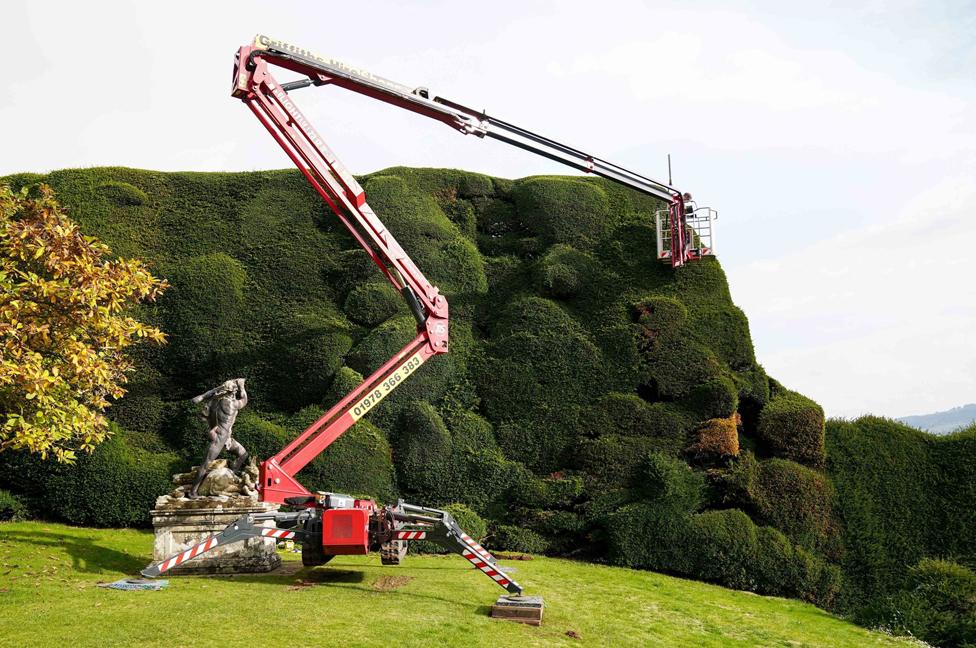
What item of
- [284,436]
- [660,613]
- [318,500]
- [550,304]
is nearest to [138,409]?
[284,436]

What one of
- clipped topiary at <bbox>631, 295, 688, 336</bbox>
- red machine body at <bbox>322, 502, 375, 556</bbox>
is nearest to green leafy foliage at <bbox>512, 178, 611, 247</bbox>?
clipped topiary at <bbox>631, 295, 688, 336</bbox>

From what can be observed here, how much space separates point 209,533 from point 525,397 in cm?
790

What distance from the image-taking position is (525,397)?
61.8ft

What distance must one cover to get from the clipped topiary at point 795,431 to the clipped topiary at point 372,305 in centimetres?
879

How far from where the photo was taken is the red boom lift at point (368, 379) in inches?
472

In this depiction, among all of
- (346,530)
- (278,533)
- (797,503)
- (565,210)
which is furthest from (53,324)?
(797,503)

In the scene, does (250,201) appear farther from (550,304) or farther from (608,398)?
(608,398)

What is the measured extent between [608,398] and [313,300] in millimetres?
7519

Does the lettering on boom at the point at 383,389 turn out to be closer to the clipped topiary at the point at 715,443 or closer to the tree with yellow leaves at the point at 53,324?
the tree with yellow leaves at the point at 53,324

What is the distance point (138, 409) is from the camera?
18.6 m

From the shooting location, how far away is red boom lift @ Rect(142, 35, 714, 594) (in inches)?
472

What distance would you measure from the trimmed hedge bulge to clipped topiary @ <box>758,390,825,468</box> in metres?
0.05

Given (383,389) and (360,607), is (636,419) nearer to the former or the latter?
(383,389)

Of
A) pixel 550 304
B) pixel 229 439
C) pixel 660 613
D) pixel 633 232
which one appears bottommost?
pixel 660 613
